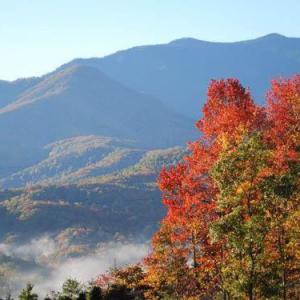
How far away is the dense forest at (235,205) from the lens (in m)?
36.4

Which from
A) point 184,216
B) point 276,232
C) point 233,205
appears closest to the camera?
point 233,205

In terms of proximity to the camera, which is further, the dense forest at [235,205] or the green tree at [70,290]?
the green tree at [70,290]

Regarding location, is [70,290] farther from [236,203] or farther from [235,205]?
[236,203]

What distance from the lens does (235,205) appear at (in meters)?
37.5

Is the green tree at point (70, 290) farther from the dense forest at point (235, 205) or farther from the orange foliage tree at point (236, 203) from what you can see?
the orange foliage tree at point (236, 203)

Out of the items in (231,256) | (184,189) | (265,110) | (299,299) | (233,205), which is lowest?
(299,299)

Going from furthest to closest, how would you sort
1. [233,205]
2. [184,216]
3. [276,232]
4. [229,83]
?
[229,83], [184,216], [276,232], [233,205]

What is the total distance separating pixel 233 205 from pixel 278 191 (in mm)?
3310

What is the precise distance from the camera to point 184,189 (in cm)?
4588

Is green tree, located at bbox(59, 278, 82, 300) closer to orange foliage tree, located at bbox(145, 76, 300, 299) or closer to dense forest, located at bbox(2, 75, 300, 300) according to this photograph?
dense forest, located at bbox(2, 75, 300, 300)

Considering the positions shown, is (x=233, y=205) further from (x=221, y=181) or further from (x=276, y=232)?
(x=276, y=232)

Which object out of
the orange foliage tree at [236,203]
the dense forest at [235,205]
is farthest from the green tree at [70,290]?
the orange foliage tree at [236,203]

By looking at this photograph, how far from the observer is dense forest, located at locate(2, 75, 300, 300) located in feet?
119

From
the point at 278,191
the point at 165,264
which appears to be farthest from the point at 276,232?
the point at 165,264
